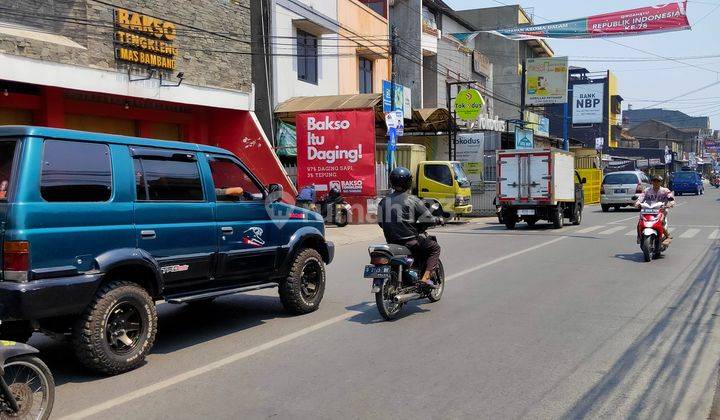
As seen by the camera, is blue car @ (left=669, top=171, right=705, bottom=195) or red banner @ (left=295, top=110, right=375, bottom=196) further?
blue car @ (left=669, top=171, right=705, bottom=195)

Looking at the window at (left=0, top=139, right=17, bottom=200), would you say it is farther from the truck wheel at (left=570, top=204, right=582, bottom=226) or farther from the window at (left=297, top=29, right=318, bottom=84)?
the window at (left=297, top=29, right=318, bottom=84)

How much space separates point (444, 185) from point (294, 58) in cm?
780

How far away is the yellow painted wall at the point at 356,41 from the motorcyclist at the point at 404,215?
20.8 meters

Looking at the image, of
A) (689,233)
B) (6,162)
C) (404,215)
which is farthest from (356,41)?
(6,162)

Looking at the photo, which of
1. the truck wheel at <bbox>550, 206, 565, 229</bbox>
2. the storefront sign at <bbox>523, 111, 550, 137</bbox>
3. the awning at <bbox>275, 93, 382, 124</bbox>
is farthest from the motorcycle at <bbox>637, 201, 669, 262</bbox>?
the storefront sign at <bbox>523, 111, 550, 137</bbox>

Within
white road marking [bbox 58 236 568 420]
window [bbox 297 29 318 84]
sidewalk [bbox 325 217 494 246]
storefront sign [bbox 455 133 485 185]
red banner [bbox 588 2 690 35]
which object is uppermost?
red banner [bbox 588 2 690 35]

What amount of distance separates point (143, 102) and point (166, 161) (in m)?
13.5

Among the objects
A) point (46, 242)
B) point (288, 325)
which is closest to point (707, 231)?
point (288, 325)

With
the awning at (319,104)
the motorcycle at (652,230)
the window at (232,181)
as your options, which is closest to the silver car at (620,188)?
the awning at (319,104)

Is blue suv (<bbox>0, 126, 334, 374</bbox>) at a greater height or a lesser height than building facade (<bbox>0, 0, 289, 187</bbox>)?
lesser

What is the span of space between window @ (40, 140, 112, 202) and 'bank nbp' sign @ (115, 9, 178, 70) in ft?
40.2

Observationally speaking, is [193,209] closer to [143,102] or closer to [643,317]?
[643,317]

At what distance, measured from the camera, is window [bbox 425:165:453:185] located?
2194 cm

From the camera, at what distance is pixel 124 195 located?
18.6 feet
